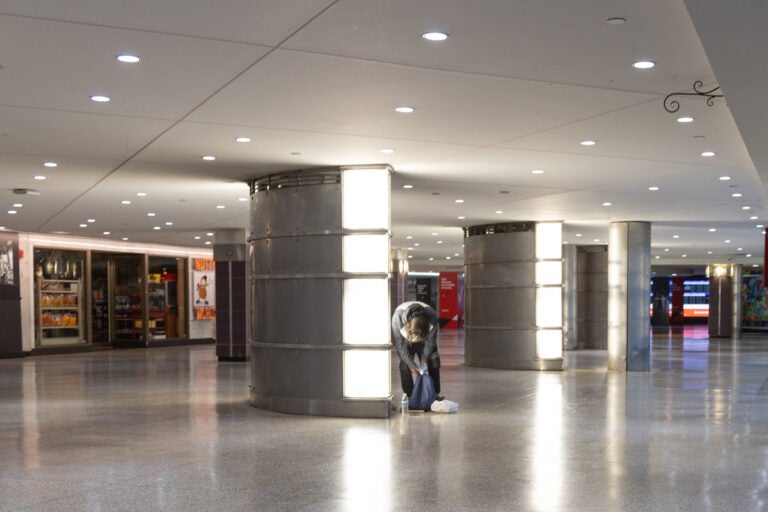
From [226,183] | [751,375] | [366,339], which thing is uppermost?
[226,183]

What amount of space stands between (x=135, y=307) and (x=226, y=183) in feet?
63.1

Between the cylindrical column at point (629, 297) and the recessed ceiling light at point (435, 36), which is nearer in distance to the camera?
the recessed ceiling light at point (435, 36)

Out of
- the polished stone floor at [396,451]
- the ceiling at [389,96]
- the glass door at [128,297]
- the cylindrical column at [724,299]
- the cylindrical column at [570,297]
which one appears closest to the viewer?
the ceiling at [389,96]

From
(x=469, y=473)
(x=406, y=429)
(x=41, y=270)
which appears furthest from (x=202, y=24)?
(x=41, y=270)

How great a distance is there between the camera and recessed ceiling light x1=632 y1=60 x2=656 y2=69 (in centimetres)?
737

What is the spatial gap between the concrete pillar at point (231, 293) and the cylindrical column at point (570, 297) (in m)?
11.3

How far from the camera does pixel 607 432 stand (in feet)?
38.3

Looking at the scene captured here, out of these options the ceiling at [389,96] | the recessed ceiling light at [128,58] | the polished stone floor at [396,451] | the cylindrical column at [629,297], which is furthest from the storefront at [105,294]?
the recessed ceiling light at [128,58]

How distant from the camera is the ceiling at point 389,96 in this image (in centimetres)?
624

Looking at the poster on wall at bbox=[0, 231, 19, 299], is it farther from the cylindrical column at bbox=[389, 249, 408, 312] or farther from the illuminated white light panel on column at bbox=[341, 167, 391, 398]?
the illuminated white light panel on column at bbox=[341, 167, 391, 398]

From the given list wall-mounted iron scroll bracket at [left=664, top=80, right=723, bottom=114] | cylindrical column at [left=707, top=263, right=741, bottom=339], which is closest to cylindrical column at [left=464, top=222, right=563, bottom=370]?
wall-mounted iron scroll bracket at [left=664, top=80, right=723, bottom=114]

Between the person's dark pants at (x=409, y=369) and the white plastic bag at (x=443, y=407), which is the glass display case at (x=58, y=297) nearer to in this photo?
the person's dark pants at (x=409, y=369)

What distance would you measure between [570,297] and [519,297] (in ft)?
31.7

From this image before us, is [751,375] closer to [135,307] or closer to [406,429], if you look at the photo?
[406,429]
